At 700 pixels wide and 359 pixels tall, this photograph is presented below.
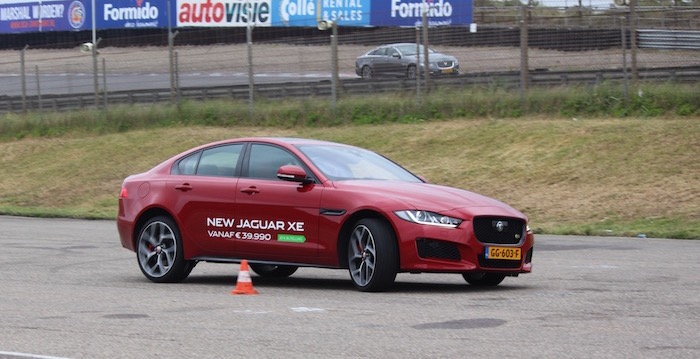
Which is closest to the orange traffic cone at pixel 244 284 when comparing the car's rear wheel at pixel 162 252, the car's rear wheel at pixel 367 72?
the car's rear wheel at pixel 162 252

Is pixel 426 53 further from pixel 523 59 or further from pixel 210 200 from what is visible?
pixel 210 200

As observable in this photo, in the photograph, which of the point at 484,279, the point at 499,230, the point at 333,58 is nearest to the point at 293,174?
the point at 499,230

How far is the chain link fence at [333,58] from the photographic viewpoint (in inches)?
958

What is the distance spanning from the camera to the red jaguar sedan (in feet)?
35.4

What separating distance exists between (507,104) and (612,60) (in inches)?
91.2

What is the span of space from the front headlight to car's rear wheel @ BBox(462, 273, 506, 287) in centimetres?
96

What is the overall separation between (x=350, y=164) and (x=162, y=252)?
6.87 ft

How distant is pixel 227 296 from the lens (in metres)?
11.1

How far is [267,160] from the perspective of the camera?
39.4ft

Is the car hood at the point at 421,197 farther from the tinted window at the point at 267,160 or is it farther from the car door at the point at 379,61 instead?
the car door at the point at 379,61

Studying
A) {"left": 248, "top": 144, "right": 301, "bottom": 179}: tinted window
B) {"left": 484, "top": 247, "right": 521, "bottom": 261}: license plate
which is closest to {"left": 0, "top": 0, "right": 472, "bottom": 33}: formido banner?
{"left": 248, "top": 144, "right": 301, "bottom": 179}: tinted window

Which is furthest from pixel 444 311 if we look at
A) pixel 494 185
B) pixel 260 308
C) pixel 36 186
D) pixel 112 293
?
pixel 36 186

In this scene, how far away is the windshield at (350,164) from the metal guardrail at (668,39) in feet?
41.8

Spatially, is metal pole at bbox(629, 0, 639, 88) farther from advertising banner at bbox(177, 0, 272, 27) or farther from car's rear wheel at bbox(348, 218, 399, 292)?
advertising banner at bbox(177, 0, 272, 27)
